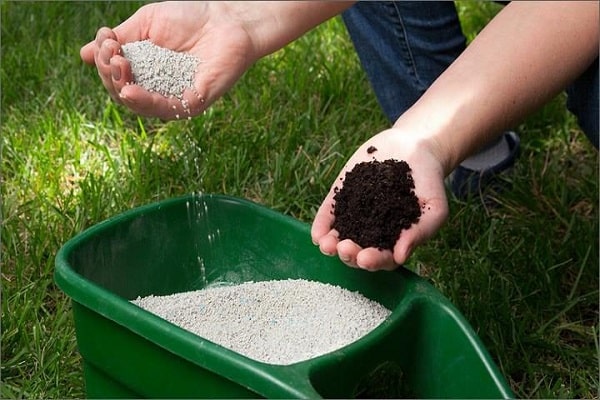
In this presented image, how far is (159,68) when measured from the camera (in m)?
1.33

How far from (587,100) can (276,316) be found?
55 centimetres

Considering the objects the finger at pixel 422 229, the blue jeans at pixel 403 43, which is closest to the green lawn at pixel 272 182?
the blue jeans at pixel 403 43

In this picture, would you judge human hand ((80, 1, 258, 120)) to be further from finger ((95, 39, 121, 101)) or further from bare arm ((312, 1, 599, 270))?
bare arm ((312, 1, 599, 270))

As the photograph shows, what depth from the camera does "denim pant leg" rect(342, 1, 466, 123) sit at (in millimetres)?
1619

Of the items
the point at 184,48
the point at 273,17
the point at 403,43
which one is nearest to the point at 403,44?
the point at 403,43

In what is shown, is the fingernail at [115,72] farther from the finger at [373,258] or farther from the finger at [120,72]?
the finger at [373,258]

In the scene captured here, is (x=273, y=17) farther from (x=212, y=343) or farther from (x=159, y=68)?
(x=212, y=343)

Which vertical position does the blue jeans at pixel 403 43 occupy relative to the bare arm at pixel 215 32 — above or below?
below

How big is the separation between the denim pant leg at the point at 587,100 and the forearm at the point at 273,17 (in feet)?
1.22

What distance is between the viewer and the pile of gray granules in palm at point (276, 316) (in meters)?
1.15

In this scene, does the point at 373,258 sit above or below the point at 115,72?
below

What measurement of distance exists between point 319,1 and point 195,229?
1.21 feet

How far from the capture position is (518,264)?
4.96 feet

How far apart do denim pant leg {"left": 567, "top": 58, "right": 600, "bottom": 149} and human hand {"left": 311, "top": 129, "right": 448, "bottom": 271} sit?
35 cm
